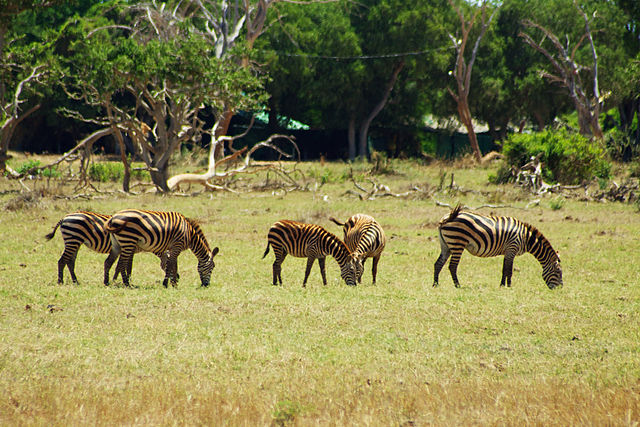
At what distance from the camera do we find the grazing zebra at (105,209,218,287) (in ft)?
35.7

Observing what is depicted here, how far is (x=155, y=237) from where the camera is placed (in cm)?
1102

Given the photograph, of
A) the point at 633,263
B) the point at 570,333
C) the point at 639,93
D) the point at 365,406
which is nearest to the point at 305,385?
the point at 365,406

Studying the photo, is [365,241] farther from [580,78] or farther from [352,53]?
[580,78]

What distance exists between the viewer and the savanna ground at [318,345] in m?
5.90

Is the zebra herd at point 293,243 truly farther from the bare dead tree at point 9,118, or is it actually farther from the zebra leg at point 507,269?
the bare dead tree at point 9,118

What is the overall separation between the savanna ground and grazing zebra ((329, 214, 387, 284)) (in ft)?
1.38

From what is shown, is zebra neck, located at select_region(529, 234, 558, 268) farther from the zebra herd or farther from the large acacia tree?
the large acacia tree

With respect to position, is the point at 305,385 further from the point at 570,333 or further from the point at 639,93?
the point at 639,93

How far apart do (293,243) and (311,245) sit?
1.02ft

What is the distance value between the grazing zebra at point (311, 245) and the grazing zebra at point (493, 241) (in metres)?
1.49

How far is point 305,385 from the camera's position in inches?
257

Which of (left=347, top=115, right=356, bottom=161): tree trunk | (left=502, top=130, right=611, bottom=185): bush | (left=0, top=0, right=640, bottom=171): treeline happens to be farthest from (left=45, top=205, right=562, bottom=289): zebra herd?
(left=347, top=115, right=356, bottom=161): tree trunk

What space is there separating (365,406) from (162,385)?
1.86 m

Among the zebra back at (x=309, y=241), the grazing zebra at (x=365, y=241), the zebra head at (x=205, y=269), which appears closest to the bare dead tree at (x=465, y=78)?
the grazing zebra at (x=365, y=241)
